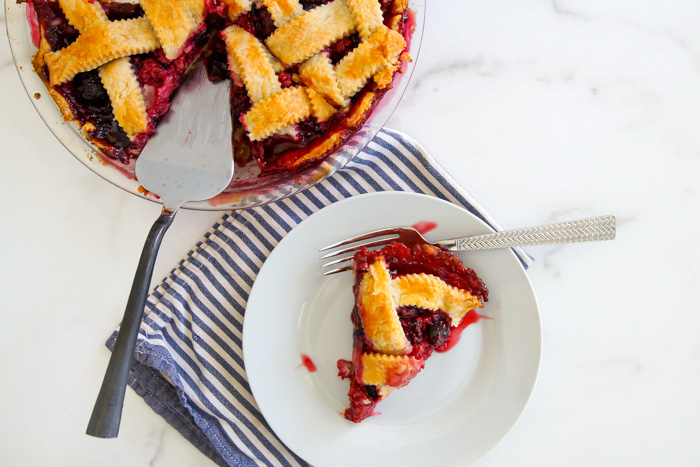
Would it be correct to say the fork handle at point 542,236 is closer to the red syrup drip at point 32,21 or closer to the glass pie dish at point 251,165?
the glass pie dish at point 251,165

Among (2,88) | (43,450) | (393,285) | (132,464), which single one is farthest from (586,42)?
(43,450)

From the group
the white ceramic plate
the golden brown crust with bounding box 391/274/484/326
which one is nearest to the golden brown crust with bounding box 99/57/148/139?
the white ceramic plate

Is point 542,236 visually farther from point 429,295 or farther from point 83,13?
point 83,13

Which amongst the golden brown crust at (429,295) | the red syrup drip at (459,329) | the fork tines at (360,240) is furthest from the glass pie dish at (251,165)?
the red syrup drip at (459,329)

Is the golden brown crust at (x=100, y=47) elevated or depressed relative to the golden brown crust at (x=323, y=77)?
elevated

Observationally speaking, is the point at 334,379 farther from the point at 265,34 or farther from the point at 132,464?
the point at 265,34

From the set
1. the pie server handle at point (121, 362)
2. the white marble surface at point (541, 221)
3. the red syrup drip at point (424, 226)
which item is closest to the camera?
the pie server handle at point (121, 362)

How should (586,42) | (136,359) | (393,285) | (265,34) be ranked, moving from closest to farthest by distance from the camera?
(265,34), (393,285), (136,359), (586,42)
